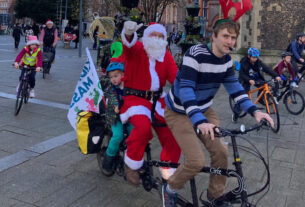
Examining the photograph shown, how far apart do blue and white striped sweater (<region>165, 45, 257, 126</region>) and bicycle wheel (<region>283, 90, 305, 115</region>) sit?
18.4 ft

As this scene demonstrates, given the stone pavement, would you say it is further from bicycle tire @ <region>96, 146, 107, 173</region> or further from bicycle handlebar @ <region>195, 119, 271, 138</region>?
bicycle handlebar @ <region>195, 119, 271, 138</region>

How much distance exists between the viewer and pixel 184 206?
3.17 m

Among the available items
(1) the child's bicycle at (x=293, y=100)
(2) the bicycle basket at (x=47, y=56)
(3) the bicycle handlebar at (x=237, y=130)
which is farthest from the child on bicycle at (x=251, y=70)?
(2) the bicycle basket at (x=47, y=56)

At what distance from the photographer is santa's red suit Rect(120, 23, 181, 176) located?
3.62 meters

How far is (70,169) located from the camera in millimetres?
4559

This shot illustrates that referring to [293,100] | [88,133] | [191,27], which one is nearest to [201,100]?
[88,133]

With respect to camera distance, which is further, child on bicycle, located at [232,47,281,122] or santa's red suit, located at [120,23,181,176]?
child on bicycle, located at [232,47,281,122]

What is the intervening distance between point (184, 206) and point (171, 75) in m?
1.38

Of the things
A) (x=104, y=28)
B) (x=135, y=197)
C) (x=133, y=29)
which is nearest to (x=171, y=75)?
(x=133, y=29)

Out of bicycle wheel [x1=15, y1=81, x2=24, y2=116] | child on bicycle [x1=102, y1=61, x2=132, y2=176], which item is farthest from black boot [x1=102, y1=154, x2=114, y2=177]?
bicycle wheel [x1=15, y1=81, x2=24, y2=116]

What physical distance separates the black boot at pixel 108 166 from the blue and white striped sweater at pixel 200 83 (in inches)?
48.0

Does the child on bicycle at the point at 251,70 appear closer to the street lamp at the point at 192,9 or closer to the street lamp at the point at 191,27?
the street lamp at the point at 191,27

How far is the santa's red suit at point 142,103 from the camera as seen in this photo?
3617mm

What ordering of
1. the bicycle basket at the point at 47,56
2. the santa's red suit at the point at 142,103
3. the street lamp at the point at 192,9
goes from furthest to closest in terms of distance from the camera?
the bicycle basket at the point at 47,56 → the street lamp at the point at 192,9 → the santa's red suit at the point at 142,103
